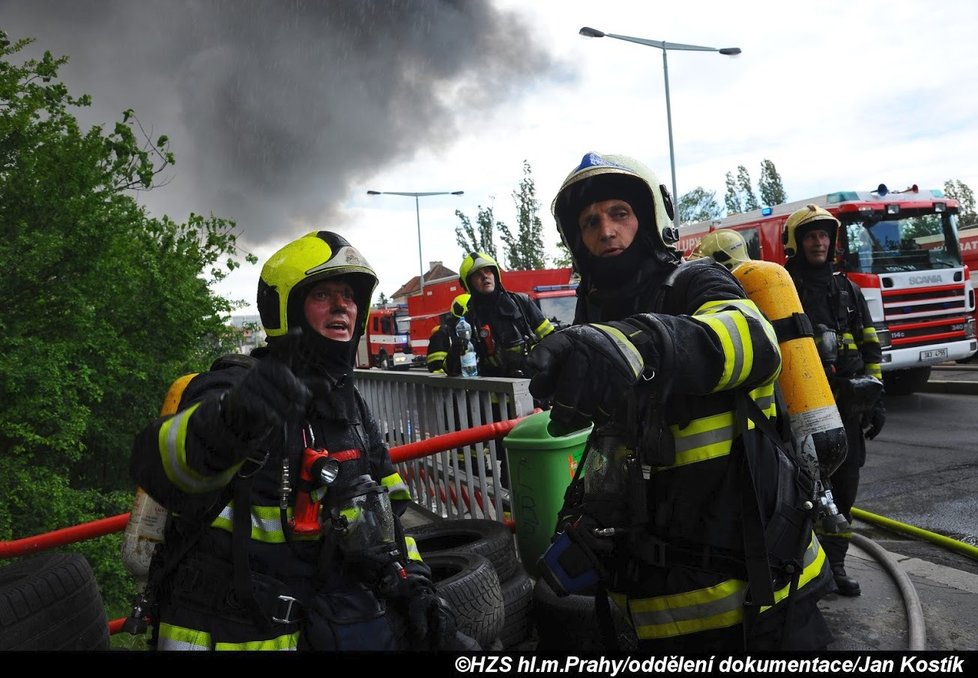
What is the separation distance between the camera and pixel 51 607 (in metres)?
2.90

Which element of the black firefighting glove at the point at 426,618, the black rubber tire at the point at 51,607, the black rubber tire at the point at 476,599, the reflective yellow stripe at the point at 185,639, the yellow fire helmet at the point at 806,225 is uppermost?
the yellow fire helmet at the point at 806,225

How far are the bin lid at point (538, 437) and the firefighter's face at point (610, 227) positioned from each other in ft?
5.80

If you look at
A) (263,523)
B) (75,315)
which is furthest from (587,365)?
(75,315)

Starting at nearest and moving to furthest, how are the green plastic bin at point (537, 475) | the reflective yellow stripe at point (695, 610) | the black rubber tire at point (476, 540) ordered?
the reflective yellow stripe at point (695, 610), the black rubber tire at point (476, 540), the green plastic bin at point (537, 475)

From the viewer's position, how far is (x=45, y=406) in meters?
7.41

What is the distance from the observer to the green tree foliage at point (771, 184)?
46.5m

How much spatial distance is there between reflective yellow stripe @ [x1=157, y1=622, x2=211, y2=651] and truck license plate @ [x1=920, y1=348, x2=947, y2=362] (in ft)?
36.3

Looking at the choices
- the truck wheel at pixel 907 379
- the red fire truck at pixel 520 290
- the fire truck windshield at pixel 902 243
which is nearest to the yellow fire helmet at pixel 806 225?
the fire truck windshield at pixel 902 243

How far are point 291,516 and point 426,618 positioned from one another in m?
0.52

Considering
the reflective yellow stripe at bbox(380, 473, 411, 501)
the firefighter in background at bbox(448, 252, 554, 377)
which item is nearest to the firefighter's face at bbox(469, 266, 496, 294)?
the firefighter in background at bbox(448, 252, 554, 377)

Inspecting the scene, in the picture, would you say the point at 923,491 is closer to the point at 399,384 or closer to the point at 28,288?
the point at 399,384

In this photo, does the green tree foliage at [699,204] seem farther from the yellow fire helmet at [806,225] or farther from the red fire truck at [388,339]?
the yellow fire helmet at [806,225]

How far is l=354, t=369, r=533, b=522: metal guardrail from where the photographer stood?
A: 4898 millimetres

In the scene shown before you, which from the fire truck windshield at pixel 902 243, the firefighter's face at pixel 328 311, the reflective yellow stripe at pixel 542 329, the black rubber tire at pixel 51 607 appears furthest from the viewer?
the fire truck windshield at pixel 902 243
